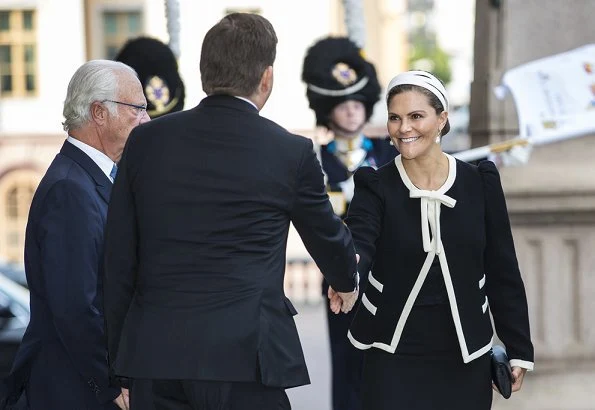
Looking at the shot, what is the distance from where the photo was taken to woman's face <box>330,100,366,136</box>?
6.53 m

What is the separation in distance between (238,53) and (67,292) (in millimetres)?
900

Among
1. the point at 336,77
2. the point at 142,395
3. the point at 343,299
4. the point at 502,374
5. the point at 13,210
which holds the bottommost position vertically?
the point at 13,210

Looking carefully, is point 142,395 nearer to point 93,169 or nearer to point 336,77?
point 93,169

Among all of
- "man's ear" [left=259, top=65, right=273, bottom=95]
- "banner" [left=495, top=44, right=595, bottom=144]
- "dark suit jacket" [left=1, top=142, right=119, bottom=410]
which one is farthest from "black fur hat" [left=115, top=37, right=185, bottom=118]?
"man's ear" [left=259, top=65, right=273, bottom=95]

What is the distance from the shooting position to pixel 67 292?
12.1 feet

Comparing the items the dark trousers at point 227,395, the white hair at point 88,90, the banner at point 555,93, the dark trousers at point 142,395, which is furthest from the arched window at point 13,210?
the dark trousers at point 227,395

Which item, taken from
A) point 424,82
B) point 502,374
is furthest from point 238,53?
point 502,374

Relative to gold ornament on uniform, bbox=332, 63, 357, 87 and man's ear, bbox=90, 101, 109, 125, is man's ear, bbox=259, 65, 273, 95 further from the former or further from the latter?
gold ornament on uniform, bbox=332, 63, 357, 87

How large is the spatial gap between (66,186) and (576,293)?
10.1 ft

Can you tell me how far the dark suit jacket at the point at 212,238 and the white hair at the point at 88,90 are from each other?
2.12 feet

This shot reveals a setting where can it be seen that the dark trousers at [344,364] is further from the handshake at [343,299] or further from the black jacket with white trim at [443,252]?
the handshake at [343,299]

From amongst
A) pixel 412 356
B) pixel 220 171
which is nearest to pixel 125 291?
pixel 220 171

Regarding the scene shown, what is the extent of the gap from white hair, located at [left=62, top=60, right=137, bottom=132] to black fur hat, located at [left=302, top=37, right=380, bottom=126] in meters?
2.90

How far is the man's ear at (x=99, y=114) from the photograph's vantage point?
3994 millimetres
